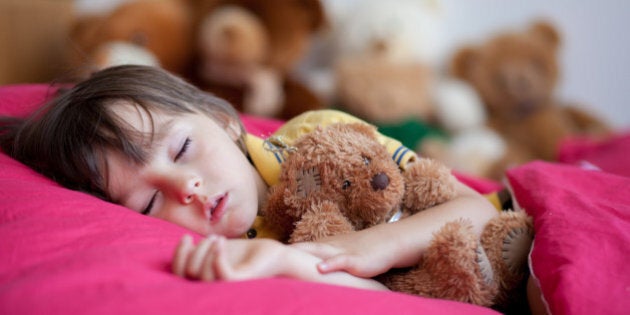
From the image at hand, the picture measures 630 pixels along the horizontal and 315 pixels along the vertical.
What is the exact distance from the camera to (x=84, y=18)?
1.93m

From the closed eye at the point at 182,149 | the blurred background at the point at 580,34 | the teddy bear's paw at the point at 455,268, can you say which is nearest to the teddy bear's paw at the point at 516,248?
the teddy bear's paw at the point at 455,268

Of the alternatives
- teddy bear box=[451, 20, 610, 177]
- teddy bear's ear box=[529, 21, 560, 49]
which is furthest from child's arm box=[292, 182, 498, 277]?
teddy bear's ear box=[529, 21, 560, 49]

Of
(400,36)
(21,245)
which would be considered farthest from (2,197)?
(400,36)

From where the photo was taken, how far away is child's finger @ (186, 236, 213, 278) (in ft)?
1.77

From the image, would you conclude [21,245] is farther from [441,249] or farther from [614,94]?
[614,94]

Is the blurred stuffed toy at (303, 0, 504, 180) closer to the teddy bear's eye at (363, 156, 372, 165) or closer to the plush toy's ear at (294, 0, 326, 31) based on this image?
the plush toy's ear at (294, 0, 326, 31)

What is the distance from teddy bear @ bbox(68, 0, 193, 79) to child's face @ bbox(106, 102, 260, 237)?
2.96ft

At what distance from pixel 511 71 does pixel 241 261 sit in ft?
6.22

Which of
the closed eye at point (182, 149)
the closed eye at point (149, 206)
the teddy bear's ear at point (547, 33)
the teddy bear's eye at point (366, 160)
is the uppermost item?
the teddy bear's ear at point (547, 33)

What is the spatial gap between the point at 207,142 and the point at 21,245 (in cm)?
34

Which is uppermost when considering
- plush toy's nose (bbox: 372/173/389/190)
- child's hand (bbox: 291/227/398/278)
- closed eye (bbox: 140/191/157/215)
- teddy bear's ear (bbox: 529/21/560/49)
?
teddy bear's ear (bbox: 529/21/560/49)

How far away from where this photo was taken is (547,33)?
2320 millimetres

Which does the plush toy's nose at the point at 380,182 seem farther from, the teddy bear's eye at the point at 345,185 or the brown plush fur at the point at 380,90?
the brown plush fur at the point at 380,90

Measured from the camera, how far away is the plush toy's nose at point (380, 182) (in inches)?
28.2
